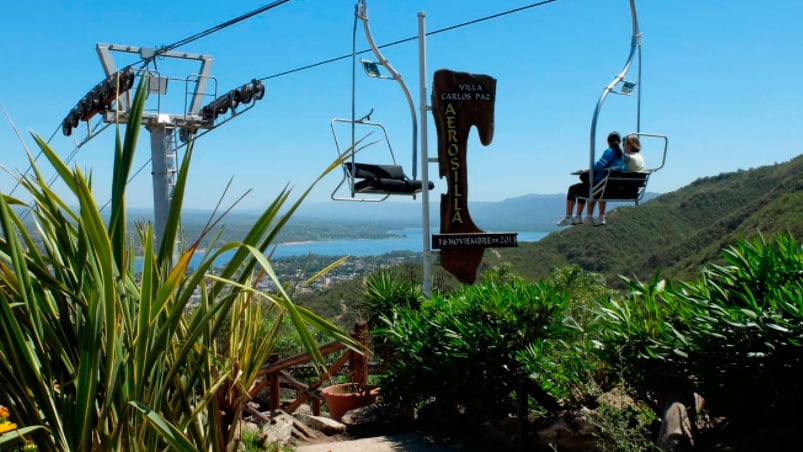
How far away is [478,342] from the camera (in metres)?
5.39

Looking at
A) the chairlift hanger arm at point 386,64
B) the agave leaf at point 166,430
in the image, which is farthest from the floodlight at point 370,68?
the agave leaf at point 166,430

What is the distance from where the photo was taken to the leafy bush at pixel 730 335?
3.45 m

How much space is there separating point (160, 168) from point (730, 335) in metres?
11.1

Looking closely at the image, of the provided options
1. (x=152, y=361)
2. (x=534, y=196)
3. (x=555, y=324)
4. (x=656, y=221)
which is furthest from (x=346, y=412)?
(x=534, y=196)

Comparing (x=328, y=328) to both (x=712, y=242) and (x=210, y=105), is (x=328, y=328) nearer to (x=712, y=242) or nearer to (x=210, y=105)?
(x=210, y=105)

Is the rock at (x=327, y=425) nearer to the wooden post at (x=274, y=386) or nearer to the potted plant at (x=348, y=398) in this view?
the potted plant at (x=348, y=398)

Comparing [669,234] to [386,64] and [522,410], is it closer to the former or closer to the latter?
[386,64]

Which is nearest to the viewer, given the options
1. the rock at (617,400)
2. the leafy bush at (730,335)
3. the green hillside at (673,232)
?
the leafy bush at (730,335)

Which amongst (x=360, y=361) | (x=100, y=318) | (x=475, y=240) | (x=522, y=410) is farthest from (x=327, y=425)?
(x=100, y=318)

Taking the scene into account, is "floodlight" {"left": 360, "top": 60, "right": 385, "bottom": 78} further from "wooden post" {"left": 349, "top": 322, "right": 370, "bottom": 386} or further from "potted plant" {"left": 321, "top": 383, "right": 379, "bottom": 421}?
"potted plant" {"left": 321, "top": 383, "right": 379, "bottom": 421}

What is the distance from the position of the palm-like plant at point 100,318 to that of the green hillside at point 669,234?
660 inches

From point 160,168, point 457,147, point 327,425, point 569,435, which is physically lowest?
point 327,425

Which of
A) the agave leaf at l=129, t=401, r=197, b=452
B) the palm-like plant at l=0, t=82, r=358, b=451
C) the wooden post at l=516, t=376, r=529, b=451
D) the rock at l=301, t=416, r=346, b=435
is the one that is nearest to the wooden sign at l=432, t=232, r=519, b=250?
the rock at l=301, t=416, r=346, b=435

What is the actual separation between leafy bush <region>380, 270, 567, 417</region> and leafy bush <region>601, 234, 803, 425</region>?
0.95m
